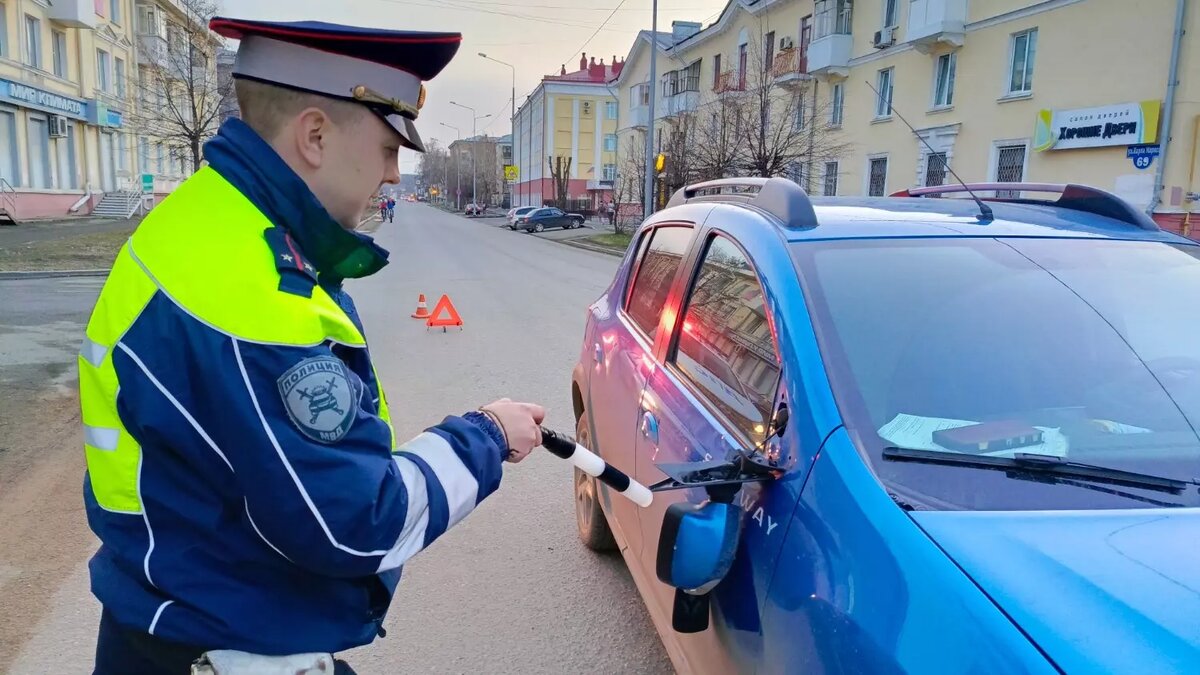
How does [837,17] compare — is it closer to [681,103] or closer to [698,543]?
[681,103]

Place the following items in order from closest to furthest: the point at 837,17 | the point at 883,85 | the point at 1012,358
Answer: the point at 1012,358, the point at 883,85, the point at 837,17

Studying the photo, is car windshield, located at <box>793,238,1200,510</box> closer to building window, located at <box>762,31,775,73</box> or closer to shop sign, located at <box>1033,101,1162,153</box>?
shop sign, located at <box>1033,101,1162,153</box>

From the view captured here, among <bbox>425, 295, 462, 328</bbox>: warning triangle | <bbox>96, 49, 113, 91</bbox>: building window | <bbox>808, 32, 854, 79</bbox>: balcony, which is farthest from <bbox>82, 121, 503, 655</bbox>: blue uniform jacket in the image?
<bbox>96, 49, 113, 91</bbox>: building window

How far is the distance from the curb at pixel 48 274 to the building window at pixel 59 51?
24.6 m

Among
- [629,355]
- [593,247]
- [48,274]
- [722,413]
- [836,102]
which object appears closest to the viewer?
[722,413]

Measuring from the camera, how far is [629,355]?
323 centimetres

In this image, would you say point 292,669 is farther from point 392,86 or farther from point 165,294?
point 392,86

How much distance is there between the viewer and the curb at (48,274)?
1421 centimetres

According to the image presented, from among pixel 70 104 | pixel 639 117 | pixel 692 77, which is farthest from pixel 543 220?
pixel 70 104

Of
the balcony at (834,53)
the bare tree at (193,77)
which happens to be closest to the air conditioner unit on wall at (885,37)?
the balcony at (834,53)

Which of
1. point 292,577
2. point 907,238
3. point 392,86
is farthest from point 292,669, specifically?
point 907,238

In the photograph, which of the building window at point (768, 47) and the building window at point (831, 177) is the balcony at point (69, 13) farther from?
the building window at point (831, 177)

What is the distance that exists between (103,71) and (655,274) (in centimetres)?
4430

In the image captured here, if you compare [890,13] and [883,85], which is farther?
[883,85]
